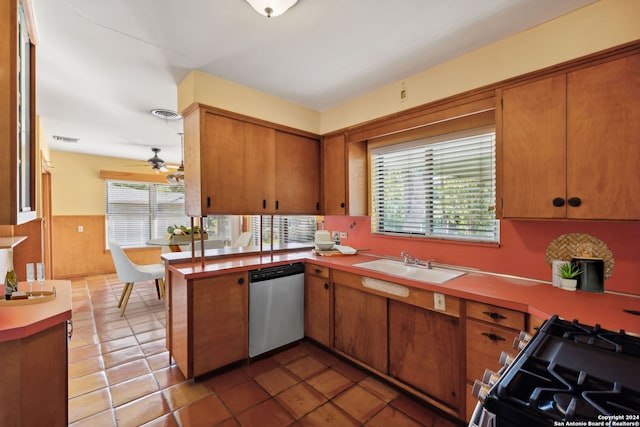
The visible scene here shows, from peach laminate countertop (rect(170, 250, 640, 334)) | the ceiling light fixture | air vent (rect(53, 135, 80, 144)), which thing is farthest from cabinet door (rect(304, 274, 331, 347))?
air vent (rect(53, 135, 80, 144))

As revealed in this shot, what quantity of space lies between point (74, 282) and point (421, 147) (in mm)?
6366

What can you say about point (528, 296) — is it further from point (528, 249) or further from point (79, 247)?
point (79, 247)

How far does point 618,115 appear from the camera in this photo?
1.44 meters

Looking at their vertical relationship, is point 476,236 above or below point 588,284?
above

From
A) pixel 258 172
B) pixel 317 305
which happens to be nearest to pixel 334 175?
pixel 258 172

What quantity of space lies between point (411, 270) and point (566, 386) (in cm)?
173

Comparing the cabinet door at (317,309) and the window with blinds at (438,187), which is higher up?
the window with blinds at (438,187)

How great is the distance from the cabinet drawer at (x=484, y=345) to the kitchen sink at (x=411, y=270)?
52 centimetres

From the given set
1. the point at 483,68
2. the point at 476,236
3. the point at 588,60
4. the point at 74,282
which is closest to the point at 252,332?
the point at 476,236

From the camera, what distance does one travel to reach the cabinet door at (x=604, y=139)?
1.41 meters

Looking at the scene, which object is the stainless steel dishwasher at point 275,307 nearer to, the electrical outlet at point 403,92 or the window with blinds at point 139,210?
the electrical outlet at point 403,92

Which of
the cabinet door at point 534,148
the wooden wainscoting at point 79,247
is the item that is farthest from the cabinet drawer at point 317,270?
the wooden wainscoting at point 79,247

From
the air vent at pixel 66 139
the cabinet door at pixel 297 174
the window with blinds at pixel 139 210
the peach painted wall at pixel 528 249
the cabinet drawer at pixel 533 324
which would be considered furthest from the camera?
the window with blinds at pixel 139 210

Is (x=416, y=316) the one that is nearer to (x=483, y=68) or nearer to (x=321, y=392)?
(x=321, y=392)
